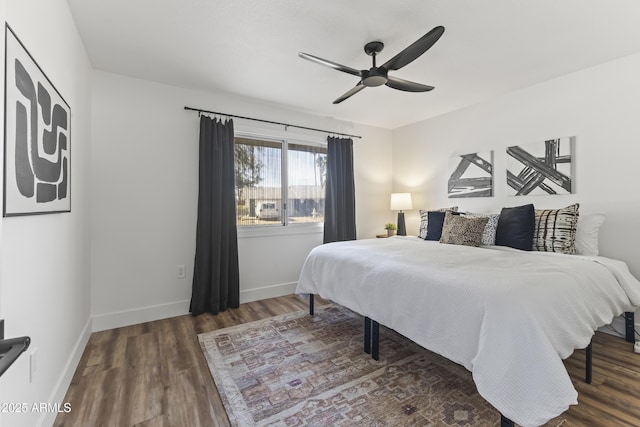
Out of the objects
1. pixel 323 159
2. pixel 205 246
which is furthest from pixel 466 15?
pixel 205 246

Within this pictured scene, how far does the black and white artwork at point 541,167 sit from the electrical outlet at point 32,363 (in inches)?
164

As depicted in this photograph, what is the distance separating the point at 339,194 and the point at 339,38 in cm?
222

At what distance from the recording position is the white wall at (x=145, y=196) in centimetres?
276

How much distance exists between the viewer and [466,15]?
1972 mm

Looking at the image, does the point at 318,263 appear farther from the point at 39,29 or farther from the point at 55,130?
the point at 39,29

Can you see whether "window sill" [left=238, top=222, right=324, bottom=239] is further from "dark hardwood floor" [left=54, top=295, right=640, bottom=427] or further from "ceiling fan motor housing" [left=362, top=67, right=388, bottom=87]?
"ceiling fan motor housing" [left=362, top=67, right=388, bottom=87]

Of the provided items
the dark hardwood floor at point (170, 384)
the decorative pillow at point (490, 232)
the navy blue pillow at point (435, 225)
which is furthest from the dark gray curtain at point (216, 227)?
the decorative pillow at point (490, 232)

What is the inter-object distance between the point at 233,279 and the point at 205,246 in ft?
1.66

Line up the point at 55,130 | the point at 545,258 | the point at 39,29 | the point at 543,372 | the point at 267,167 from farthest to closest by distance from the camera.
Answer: the point at 267,167
the point at 545,258
the point at 55,130
the point at 39,29
the point at 543,372

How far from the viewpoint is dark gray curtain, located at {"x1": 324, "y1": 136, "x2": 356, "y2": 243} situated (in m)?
4.10

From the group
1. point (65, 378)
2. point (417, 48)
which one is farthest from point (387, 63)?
point (65, 378)

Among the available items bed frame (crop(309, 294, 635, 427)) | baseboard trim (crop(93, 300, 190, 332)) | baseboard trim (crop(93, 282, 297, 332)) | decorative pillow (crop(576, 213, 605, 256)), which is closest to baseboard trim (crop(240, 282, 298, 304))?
baseboard trim (crop(93, 282, 297, 332))

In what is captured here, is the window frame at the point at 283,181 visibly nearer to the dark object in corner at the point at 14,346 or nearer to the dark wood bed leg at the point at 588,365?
the dark object in corner at the point at 14,346

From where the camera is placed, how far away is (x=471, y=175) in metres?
3.71
